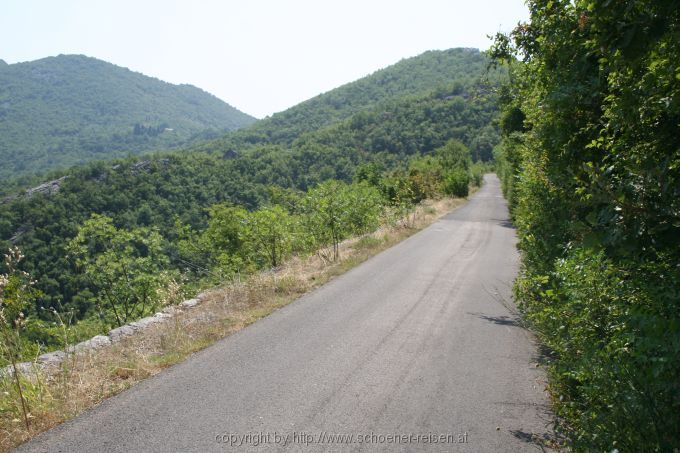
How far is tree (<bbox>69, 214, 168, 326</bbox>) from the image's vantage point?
15250mm

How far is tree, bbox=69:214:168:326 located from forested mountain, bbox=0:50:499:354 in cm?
53

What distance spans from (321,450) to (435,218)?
21.3 meters

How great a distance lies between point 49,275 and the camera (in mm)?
33781

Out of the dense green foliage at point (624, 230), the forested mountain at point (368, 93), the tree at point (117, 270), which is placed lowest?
the tree at point (117, 270)

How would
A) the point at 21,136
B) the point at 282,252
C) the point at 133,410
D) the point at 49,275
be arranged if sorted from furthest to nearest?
the point at 21,136 → the point at 49,275 → the point at 282,252 → the point at 133,410

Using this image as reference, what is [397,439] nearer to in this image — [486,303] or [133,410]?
[133,410]

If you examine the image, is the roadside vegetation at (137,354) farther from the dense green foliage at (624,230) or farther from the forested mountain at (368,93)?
the forested mountain at (368,93)

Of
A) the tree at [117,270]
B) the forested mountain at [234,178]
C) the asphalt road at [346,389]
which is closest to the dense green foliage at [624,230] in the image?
the asphalt road at [346,389]

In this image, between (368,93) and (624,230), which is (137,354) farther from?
(368,93)

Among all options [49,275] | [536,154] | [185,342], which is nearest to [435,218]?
[536,154]

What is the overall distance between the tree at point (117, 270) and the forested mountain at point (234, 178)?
20.7 inches

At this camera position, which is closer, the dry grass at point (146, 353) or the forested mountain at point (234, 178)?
the dry grass at point (146, 353)

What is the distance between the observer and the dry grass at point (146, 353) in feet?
13.5

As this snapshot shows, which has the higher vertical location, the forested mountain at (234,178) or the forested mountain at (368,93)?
the forested mountain at (368,93)
